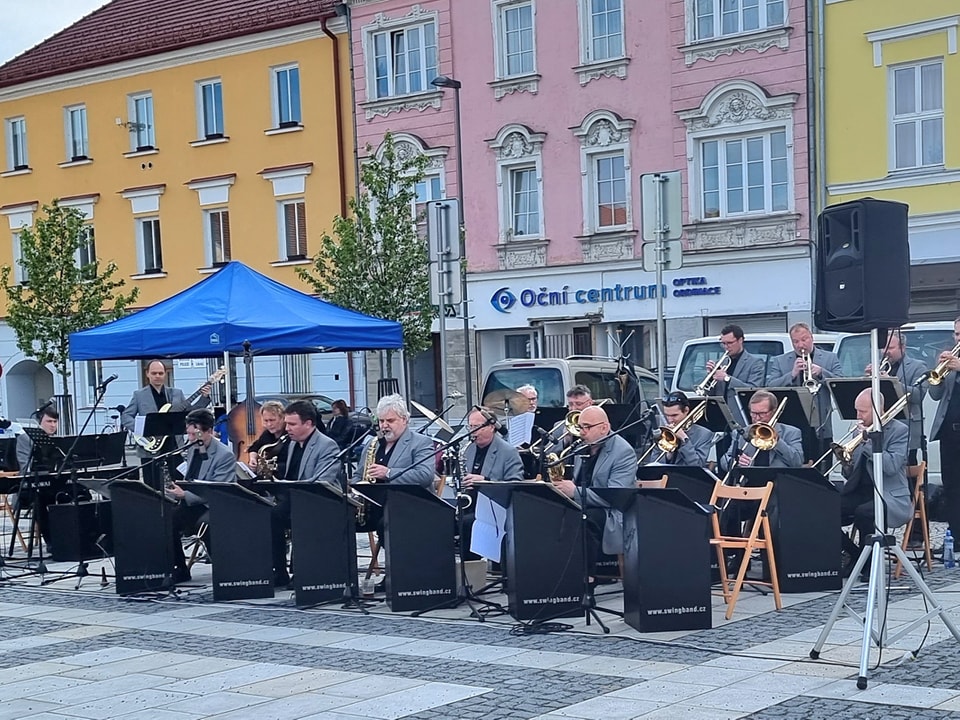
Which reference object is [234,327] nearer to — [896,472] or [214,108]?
[896,472]

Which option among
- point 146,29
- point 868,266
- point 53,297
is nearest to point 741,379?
point 868,266

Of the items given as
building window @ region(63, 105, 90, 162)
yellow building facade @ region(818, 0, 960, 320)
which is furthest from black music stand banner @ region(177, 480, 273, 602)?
building window @ region(63, 105, 90, 162)

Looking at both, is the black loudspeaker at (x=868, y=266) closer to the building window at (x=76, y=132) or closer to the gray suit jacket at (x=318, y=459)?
the gray suit jacket at (x=318, y=459)

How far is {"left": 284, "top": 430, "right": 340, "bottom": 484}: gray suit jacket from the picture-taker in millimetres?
11273

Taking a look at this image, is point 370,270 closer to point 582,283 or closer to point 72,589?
point 582,283

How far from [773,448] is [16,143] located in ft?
98.2

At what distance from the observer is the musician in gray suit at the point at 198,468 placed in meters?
12.1

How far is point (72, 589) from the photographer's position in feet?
41.5

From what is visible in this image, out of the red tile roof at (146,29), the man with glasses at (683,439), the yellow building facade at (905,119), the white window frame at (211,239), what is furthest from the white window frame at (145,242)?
the man with glasses at (683,439)

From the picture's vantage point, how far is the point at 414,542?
10.4 m

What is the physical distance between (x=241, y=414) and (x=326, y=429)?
165 cm

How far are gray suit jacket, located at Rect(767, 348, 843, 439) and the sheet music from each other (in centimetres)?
314

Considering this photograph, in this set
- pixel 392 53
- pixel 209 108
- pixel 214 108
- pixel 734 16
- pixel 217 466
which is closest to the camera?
pixel 217 466

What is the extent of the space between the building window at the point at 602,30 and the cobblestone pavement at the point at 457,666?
57.0 feet
